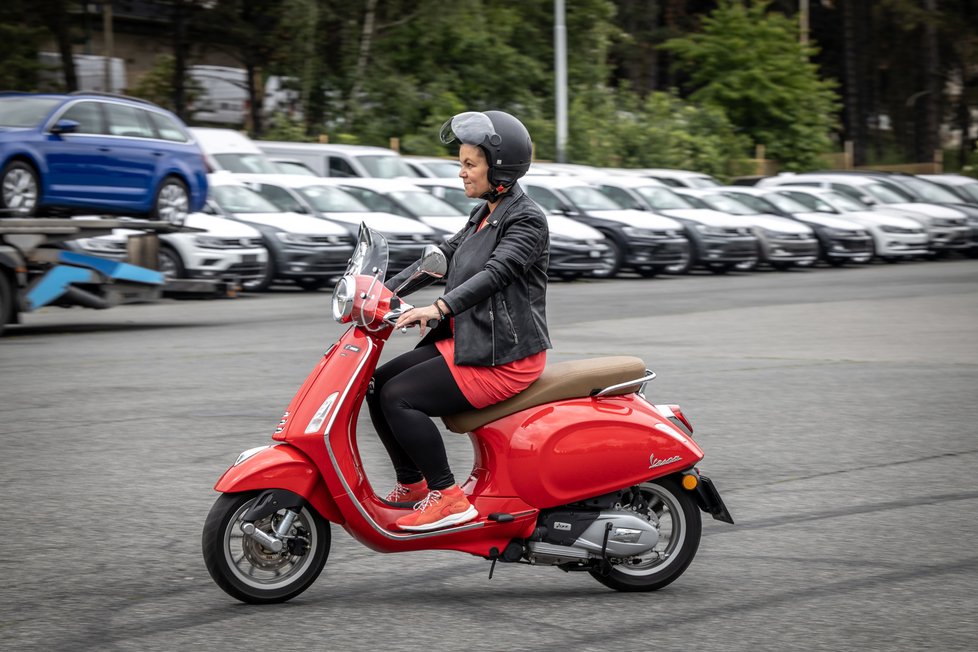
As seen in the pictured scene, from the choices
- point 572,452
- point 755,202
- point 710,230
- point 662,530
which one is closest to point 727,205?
point 755,202

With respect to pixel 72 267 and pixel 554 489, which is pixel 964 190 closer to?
pixel 72 267

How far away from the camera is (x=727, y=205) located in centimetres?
2862

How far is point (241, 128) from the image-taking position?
4712 centimetres

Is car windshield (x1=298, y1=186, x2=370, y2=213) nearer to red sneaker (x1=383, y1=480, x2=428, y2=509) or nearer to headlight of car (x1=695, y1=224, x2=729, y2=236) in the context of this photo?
headlight of car (x1=695, y1=224, x2=729, y2=236)

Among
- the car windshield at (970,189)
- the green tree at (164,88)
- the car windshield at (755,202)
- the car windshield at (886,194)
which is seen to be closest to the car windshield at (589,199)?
the car windshield at (755,202)

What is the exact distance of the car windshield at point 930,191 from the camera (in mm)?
33281

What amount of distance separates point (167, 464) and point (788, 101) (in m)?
Answer: 42.7

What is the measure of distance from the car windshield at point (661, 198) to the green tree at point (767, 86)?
69.0 ft

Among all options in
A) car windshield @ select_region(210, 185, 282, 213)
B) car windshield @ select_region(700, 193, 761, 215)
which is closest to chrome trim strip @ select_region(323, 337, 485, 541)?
car windshield @ select_region(210, 185, 282, 213)

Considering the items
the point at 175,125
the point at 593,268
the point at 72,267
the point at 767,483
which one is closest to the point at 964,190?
the point at 593,268

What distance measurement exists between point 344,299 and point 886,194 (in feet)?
96.0

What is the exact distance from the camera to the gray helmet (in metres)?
5.29

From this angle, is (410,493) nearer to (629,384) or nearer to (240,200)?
(629,384)

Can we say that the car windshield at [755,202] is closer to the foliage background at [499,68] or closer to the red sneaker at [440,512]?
the foliage background at [499,68]
